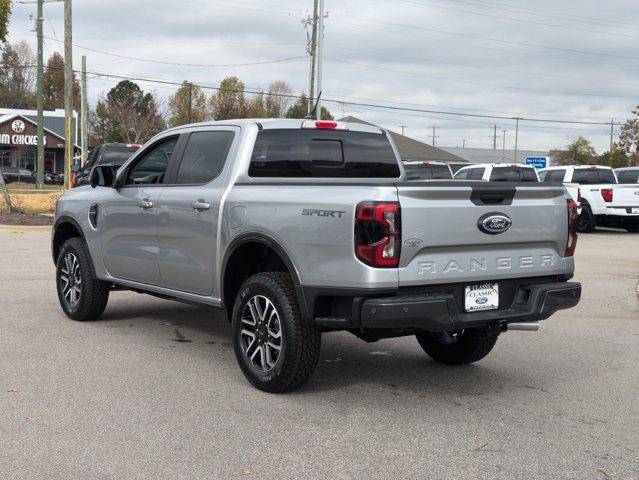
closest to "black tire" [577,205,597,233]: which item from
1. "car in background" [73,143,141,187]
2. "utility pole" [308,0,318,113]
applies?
"car in background" [73,143,141,187]

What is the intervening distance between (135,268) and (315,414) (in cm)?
273

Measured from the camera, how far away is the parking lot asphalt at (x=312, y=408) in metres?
4.36

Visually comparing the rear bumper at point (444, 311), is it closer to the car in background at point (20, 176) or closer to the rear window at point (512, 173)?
the rear window at point (512, 173)

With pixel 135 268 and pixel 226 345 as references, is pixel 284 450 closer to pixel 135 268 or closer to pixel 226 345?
pixel 226 345

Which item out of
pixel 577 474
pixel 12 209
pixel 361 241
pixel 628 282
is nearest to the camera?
pixel 577 474

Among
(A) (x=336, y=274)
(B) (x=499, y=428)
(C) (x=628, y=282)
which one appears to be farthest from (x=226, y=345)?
(C) (x=628, y=282)

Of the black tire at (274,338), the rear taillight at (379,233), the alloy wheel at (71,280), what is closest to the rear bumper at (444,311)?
the rear taillight at (379,233)

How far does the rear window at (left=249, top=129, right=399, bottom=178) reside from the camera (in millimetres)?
6391

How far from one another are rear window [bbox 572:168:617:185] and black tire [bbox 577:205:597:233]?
2.97 ft

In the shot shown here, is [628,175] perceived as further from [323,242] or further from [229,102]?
[229,102]

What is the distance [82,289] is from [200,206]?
2.30m

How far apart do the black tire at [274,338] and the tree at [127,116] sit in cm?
6093

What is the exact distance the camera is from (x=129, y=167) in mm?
7512

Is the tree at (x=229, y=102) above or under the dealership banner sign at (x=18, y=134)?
above
